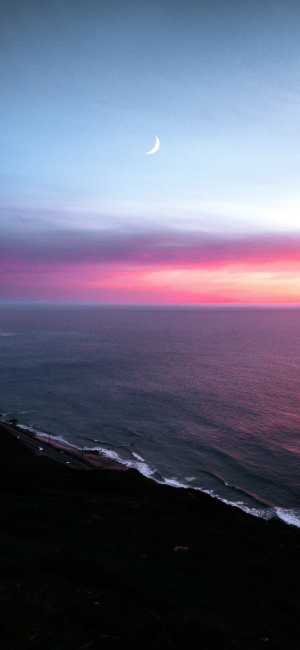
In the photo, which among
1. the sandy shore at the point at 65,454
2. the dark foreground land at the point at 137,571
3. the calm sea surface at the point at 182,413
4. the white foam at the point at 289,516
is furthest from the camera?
the sandy shore at the point at 65,454

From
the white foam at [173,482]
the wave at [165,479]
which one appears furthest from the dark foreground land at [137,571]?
the white foam at [173,482]

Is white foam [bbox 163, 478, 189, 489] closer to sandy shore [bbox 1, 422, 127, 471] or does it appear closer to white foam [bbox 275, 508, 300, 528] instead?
sandy shore [bbox 1, 422, 127, 471]

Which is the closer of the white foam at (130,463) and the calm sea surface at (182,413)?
the calm sea surface at (182,413)

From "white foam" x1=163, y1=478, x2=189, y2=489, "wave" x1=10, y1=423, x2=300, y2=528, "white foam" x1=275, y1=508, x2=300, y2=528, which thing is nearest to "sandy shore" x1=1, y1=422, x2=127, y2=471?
"wave" x1=10, y1=423, x2=300, y2=528

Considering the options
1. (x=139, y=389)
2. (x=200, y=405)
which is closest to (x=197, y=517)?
(x=200, y=405)

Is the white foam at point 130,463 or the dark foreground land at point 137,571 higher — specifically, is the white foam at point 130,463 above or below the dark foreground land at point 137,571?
below

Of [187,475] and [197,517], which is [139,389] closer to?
[187,475]

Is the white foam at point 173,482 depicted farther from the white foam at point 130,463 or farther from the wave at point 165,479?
the white foam at point 130,463
